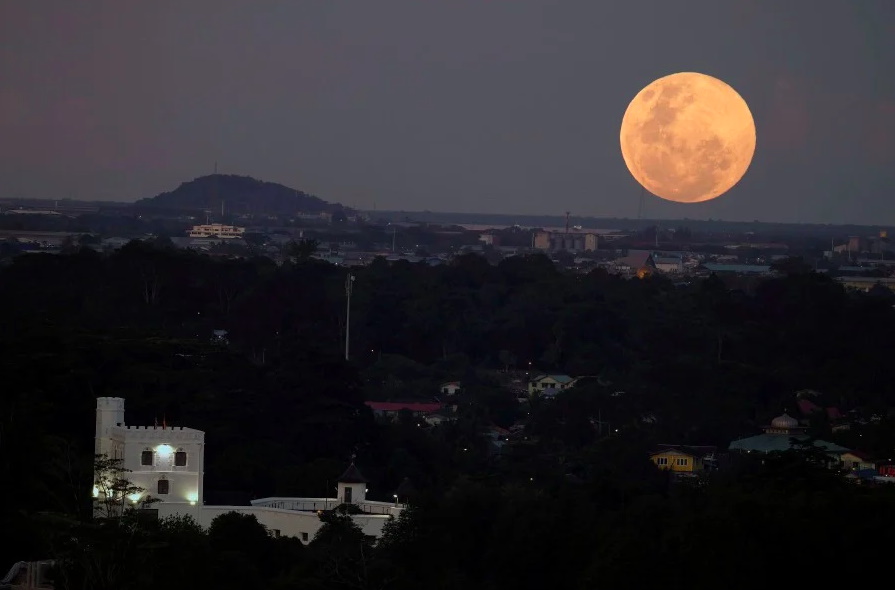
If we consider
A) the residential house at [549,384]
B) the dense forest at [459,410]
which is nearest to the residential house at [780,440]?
the dense forest at [459,410]

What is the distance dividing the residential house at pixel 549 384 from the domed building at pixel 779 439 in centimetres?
987

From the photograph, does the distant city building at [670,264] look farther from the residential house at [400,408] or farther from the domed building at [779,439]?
the domed building at [779,439]

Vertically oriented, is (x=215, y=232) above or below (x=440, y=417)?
below

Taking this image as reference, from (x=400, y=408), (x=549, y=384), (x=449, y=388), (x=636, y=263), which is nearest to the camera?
(x=400, y=408)

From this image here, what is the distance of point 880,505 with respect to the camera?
42094mm

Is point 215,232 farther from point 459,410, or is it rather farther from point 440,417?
point 440,417

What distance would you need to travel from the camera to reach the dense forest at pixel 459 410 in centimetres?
4050

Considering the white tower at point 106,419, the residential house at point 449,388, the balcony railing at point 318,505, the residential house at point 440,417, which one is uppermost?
the white tower at point 106,419

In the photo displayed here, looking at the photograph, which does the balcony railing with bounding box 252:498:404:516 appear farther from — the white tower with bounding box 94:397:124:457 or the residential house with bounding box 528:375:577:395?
the residential house with bounding box 528:375:577:395

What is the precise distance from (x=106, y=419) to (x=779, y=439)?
25.7m

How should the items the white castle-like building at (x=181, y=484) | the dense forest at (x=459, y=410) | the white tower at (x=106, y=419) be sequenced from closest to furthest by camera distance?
the dense forest at (x=459, y=410), the white castle-like building at (x=181, y=484), the white tower at (x=106, y=419)

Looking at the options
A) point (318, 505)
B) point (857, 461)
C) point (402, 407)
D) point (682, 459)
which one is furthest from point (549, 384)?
point (318, 505)

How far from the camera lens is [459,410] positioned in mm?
74688

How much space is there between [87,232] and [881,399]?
10430 cm
